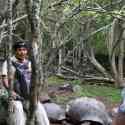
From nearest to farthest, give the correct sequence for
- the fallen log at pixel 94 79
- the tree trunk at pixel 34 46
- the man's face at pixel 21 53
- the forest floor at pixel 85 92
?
the tree trunk at pixel 34 46
the man's face at pixel 21 53
the forest floor at pixel 85 92
the fallen log at pixel 94 79

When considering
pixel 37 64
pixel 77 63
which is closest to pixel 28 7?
pixel 37 64

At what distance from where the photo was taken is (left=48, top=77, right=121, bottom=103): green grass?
40.2 ft

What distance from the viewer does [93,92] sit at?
13547 millimetres

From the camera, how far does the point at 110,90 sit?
14.0 meters

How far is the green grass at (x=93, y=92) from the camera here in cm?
1227

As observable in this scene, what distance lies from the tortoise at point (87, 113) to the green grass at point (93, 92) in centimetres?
212

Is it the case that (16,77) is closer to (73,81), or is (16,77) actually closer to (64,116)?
(64,116)

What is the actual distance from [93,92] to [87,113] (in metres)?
4.31

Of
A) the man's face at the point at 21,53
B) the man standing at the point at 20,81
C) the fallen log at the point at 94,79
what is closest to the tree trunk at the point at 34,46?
the man standing at the point at 20,81

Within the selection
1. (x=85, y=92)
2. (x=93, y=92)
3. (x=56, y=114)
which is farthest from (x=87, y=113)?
(x=93, y=92)

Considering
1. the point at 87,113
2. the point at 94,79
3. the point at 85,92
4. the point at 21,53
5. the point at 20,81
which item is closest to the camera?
the point at 20,81

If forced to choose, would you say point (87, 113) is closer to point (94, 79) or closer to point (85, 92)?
point (85, 92)

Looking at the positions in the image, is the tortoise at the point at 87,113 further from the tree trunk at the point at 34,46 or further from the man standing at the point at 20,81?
the tree trunk at the point at 34,46

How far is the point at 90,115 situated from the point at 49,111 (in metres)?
0.81
